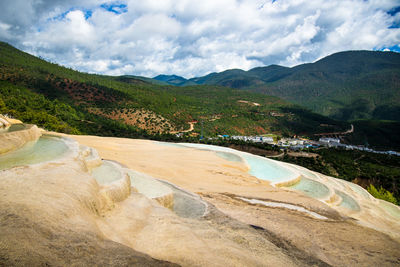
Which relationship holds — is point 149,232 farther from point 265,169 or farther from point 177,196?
point 265,169

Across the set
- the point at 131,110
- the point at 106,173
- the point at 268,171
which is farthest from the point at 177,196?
the point at 131,110

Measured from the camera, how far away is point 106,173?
8023mm

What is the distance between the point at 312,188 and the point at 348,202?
77.4 inches

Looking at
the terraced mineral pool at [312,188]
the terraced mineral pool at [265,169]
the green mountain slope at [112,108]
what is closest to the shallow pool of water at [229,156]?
the terraced mineral pool at [265,169]

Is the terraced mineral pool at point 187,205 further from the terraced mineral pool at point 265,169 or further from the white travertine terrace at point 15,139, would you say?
the terraced mineral pool at point 265,169

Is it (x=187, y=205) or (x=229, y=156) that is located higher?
(x=229, y=156)

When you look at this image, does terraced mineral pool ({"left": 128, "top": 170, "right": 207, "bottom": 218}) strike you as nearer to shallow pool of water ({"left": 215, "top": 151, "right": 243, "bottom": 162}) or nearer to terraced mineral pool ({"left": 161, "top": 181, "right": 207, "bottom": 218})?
terraced mineral pool ({"left": 161, "top": 181, "right": 207, "bottom": 218})

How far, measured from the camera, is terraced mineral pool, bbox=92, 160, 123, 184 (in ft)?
23.5

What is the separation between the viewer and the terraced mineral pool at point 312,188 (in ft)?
43.1

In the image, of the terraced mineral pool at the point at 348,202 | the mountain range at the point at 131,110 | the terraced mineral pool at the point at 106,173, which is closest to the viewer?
the terraced mineral pool at the point at 106,173

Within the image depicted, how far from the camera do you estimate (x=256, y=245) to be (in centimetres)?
509

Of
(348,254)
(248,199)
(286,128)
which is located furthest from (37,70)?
(286,128)

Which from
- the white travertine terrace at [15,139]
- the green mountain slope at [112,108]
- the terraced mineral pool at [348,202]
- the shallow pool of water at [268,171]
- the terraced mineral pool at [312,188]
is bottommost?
the terraced mineral pool at [348,202]

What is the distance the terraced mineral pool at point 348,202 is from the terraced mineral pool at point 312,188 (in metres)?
0.92
